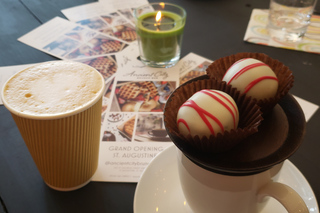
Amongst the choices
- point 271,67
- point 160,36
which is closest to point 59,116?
point 271,67

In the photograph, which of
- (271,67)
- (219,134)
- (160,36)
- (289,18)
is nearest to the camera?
(219,134)

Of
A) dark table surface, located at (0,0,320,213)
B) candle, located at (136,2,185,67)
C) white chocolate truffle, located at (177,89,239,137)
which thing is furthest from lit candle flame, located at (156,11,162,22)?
white chocolate truffle, located at (177,89,239,137)

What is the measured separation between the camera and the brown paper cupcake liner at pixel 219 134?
12.4 inches

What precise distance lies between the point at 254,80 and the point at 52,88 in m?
0.29

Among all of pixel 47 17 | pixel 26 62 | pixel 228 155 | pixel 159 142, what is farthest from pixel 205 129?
pixel 47 17

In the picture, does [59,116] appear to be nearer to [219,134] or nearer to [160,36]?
[219,134]

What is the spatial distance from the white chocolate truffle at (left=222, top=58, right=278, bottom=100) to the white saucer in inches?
6.1

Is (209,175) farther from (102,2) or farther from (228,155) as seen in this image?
(102,2)

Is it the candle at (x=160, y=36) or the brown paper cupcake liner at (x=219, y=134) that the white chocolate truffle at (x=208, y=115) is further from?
the candle at (x=160, y=36)

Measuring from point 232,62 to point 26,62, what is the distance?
0.58 meters

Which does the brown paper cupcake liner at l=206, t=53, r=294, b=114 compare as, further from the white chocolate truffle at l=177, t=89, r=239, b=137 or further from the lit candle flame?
the lit candle flame

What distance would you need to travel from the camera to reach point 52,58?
798 mm

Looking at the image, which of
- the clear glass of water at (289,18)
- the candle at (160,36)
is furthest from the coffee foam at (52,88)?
the clear glass of water at (289,18)

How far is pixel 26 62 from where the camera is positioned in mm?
784
